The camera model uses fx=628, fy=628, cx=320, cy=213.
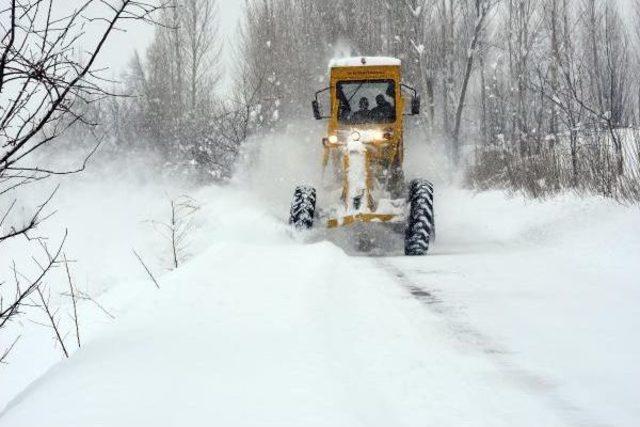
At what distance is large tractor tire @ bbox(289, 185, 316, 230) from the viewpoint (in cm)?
930

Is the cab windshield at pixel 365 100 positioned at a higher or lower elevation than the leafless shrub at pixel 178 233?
higher

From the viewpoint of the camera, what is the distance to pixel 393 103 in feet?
32.7

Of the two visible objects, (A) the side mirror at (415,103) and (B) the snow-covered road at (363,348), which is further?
(A) the side mirror at (415,103)

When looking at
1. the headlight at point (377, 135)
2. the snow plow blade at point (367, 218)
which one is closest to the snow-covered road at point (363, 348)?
the snow plow blade at point (367, 218)

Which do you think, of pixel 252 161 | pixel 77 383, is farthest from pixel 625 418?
pixel 252 161

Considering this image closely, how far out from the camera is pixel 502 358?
3.35 meters

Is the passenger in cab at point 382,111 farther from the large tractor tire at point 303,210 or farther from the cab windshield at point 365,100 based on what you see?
the large tractor tire at point 303,210

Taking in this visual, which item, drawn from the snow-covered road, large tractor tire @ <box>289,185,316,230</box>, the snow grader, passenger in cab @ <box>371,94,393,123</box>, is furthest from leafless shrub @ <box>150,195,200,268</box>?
passenger in cab @ <box>371,94,393,123</box>

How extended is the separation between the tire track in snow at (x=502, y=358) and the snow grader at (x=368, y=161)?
310 cm

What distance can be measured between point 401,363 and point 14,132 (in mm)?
2210

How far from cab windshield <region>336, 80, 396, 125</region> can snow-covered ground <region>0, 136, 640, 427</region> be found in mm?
3077

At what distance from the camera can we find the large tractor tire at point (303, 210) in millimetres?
9297

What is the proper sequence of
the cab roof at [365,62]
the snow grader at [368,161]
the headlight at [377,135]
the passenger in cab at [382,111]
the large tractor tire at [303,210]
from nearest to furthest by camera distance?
the snow grader at [368,161] → the large tractor tire at [303,210] → the headlight at [377,135] → the passenger in cab at [382,111] → the cab roof at [365,62]

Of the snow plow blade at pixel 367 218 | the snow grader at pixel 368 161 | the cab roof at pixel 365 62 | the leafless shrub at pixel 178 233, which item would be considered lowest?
the leafless shrub at pixel 178 233
